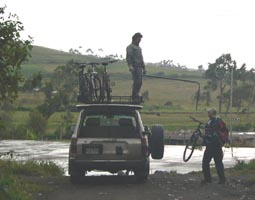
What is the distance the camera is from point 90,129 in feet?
45.0

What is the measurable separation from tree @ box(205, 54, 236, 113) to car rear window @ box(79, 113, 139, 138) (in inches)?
2664

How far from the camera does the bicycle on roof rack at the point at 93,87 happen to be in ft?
47.0

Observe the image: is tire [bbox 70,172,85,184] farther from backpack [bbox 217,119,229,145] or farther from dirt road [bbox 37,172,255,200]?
backpack [bbox 217,119,229,145]

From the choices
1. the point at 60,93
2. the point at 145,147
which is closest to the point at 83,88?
the point at 145,147

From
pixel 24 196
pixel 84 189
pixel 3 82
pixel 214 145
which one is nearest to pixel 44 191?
pixel 84 189

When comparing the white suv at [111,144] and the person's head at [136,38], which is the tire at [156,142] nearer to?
the white suv at [111,144]

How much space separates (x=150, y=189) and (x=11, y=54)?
4.00 m

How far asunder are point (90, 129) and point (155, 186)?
196 centimetres

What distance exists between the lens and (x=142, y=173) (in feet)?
43.3

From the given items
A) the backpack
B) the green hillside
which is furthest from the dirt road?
the green hillside

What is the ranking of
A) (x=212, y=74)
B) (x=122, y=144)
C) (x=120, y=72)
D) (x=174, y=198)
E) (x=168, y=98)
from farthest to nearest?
(x=120, y=72) → (x=168, y=98) → (x=212, y=74) → (x=122, y=144) → (x=174, y=198)

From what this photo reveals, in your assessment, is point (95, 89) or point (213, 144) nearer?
point (213, 144)

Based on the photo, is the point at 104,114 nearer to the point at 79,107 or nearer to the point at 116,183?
the point at 79,107

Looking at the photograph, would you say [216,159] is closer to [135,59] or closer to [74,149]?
[74,149]
